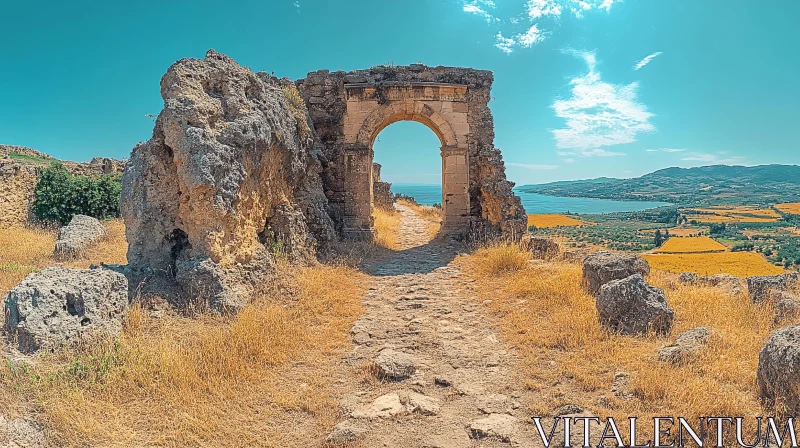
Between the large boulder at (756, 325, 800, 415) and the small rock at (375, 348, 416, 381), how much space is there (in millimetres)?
2893

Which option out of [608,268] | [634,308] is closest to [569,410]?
[634,308]

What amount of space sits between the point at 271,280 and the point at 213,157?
6.16 ft

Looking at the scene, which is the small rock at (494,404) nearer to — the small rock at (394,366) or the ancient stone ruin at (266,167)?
the small rock at (394,366)

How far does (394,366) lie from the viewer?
4207 mm

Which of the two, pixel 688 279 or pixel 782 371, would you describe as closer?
pixel 782 371

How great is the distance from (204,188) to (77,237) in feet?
19.1

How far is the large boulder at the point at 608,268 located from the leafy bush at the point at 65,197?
1344cm

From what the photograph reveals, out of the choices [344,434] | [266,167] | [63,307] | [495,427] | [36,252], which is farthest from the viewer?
[36,252]

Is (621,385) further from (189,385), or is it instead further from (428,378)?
(189,385)

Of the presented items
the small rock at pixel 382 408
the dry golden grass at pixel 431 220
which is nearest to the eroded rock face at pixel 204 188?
the small rock at pixel 382 408

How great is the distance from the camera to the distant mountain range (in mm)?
81562

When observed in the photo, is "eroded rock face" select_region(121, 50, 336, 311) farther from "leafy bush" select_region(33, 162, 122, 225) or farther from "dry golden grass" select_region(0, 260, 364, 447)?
"leafy bush" select_region(33, 162, 122, 225)

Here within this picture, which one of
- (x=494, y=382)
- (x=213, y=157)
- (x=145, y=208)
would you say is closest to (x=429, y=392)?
(x=494, y=382)

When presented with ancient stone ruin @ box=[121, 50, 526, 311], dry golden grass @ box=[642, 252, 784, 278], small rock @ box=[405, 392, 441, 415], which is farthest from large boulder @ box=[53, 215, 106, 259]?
dry golden grass @ box=[642, 252, 784, 278]
